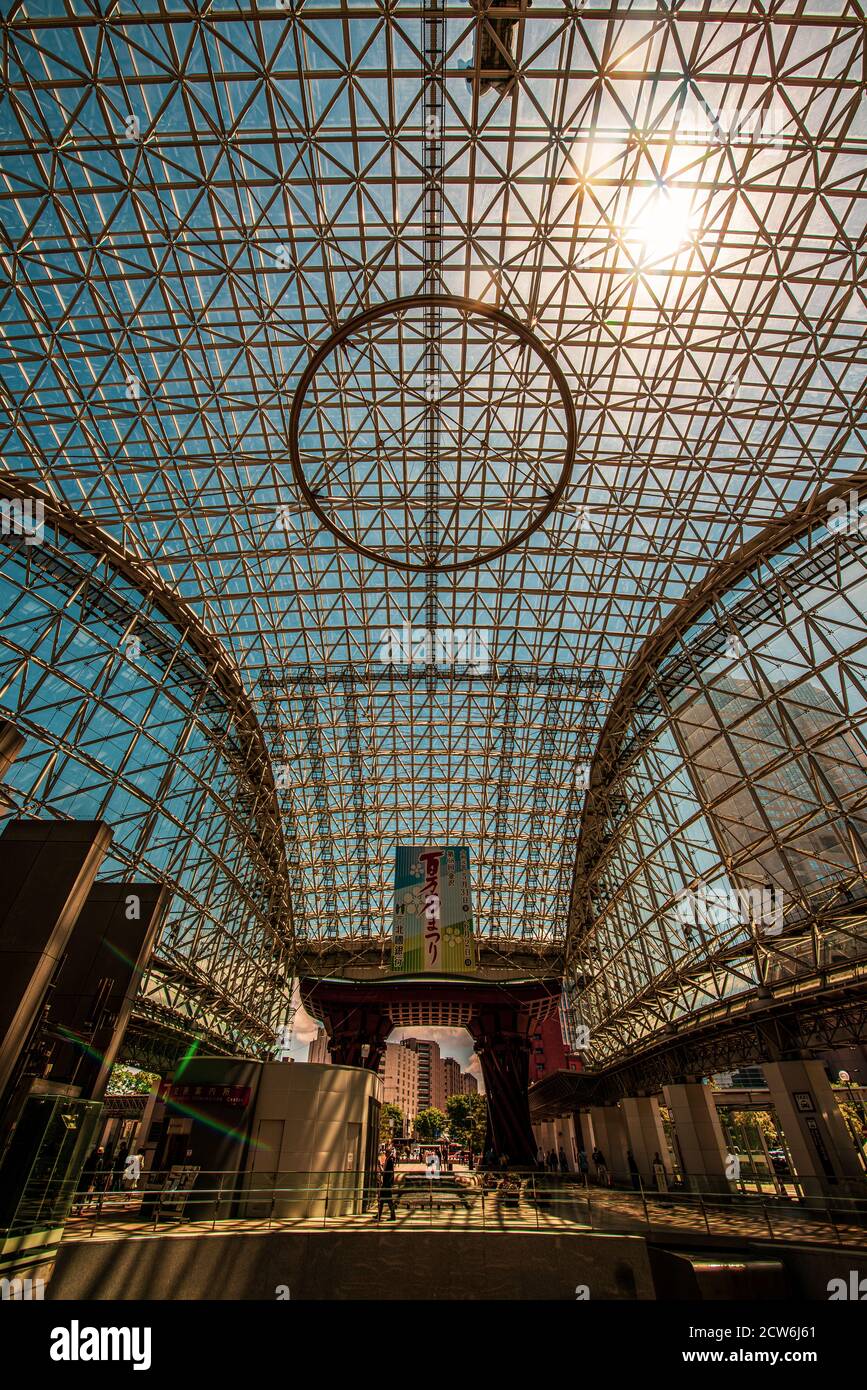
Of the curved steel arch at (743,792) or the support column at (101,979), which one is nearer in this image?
the support column at (101,979)

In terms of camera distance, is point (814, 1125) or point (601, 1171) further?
point (601, 1171)

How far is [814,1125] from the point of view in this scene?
65.9ft

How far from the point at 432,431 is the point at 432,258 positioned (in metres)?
6.28

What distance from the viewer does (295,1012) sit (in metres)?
47.0

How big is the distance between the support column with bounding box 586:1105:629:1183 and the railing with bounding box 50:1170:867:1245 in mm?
24000

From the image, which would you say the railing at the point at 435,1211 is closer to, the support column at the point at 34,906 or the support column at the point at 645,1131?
the support column at the point at 34,906

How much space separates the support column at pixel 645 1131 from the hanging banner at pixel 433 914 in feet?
64.0

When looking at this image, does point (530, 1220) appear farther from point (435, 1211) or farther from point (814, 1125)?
point (814, 1125)

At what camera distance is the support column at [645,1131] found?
107ft
